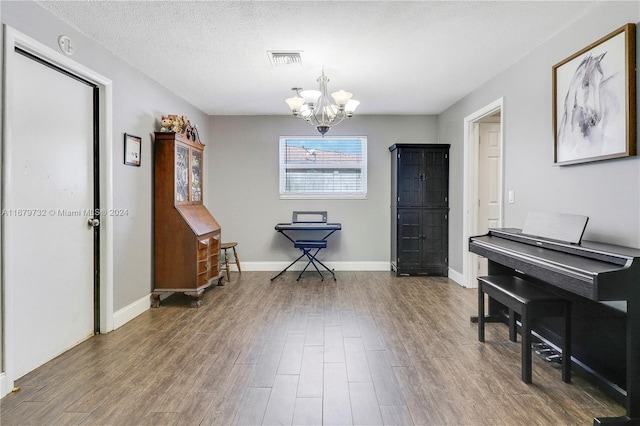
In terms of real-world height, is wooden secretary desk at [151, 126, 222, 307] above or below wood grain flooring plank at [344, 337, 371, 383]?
above

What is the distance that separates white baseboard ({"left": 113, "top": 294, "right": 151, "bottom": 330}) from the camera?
9.31 ft

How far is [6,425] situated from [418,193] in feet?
14.7

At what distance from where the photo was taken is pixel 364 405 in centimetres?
172

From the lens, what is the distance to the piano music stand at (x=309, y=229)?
4480mm

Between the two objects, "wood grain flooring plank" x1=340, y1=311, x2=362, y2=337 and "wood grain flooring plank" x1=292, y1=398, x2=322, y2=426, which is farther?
"wood grain flooring plank" x1=340, y1=311, x2=362, y2=337

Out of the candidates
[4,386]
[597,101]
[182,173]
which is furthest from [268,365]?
[597,101]

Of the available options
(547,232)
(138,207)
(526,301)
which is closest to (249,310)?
(138,207)

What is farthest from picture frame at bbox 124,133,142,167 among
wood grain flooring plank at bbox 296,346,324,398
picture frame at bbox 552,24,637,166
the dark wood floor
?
picture frame at bbox 552,24,637,166

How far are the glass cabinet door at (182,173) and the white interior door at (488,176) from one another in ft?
11.9

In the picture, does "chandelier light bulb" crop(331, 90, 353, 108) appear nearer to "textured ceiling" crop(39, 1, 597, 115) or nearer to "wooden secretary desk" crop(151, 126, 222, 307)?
"textured ceiling" crop(39, 1, 597, 115)

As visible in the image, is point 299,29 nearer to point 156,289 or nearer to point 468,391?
point 468,391

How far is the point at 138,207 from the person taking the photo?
3.20 metres

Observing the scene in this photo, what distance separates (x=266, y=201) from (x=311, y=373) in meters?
3.30

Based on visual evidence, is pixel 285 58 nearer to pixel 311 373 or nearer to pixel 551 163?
pixel 551 163
